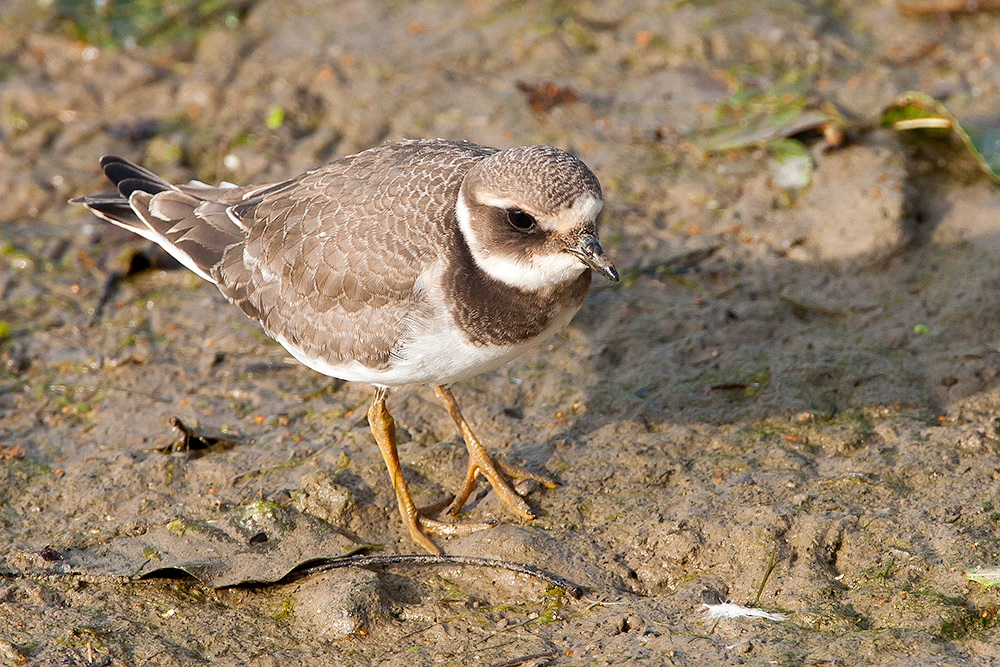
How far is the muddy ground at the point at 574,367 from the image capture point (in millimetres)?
4883

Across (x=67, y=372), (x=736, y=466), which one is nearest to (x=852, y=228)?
(x=736, y=466)

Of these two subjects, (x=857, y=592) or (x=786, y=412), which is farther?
(x=786, y=412)

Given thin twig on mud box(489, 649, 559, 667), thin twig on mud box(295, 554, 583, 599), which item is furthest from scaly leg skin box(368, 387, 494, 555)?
thin twig on mud box(489, 649, 559, 667)

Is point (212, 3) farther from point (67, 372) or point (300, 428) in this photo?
point (300, 428)

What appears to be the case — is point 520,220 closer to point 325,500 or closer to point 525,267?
point 525,267

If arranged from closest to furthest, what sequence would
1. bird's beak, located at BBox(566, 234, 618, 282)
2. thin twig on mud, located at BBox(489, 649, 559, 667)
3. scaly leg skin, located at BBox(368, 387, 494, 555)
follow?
thin twig on mud, located at BBox(489, 649, 559, 667) → bird's beak, located at BBox(566, 234, 618, 282) → scaly leg skin, located at BBox(368, 387, 494, 555)

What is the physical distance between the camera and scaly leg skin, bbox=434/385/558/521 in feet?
18.2

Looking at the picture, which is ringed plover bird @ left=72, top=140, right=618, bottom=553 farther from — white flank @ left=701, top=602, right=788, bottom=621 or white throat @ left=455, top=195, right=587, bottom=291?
white flank @ left=701, top=602, right=788, bottom=621

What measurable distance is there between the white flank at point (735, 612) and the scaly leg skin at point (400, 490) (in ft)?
4.24

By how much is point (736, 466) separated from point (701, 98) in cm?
395

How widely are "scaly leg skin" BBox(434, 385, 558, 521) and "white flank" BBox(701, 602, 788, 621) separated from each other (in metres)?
1.15

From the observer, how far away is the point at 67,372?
6.83m

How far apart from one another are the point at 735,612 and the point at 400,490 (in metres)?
1.90

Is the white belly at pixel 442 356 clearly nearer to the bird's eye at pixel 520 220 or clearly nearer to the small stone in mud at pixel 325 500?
the bird's eye at pixel 520 220
